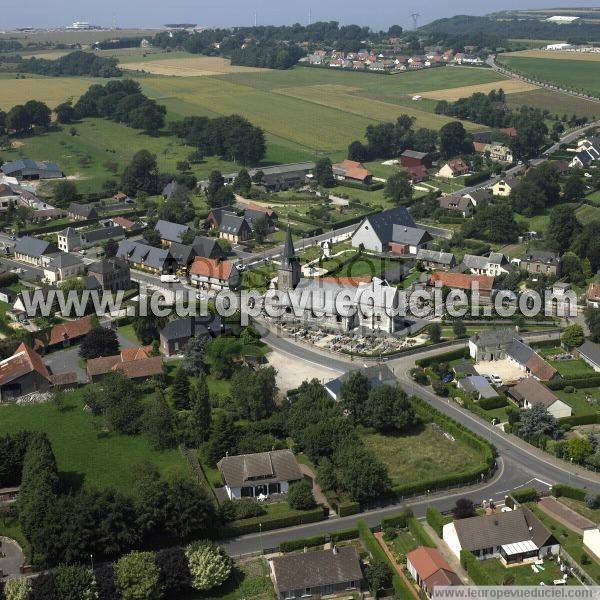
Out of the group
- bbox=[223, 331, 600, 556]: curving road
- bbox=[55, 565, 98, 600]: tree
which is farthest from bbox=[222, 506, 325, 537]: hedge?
bbox=[55, 565, 98, 600]: tree

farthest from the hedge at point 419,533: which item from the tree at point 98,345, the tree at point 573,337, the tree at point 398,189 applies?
the tree at point 398,189

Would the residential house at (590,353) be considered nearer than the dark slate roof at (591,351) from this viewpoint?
Yes

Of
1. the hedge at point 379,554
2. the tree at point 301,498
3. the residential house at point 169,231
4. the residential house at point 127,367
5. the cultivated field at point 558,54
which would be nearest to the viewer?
the hedge at point 379,554

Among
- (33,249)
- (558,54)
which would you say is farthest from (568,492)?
(558,54)

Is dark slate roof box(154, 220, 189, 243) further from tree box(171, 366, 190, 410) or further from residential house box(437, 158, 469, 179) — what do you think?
residential house box(437, 158, 469, 179)

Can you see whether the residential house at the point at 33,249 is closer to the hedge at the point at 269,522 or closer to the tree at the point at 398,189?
the tree at the point at 398,189

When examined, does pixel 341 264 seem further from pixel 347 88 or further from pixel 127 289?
pixel 347 88
